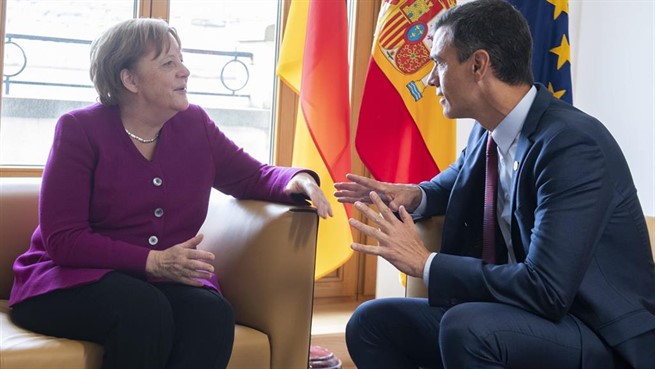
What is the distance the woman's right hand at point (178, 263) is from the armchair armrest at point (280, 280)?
0.20 m

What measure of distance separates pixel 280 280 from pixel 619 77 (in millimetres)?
2131

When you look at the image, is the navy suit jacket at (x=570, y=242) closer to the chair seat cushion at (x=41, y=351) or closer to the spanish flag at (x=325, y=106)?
the chair seat cushion at (x=41, y=351)

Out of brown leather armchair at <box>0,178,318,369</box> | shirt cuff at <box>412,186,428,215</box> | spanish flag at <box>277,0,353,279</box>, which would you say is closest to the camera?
brown leather armchair at <box>0,178,318,369</box>

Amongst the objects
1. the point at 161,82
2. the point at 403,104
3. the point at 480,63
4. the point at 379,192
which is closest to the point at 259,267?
the point at 379,192

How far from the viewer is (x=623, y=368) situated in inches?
69.1

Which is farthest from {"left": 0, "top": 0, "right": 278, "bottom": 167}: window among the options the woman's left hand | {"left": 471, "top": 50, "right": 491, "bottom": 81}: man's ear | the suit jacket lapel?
the suit jacket lapel

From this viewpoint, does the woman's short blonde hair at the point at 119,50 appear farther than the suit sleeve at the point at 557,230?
Yes

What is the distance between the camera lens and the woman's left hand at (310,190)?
218cm

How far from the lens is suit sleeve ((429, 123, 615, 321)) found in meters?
1.70

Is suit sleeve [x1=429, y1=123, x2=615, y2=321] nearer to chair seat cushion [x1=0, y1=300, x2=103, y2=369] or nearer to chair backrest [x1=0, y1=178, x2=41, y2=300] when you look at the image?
chair seat cushion [x1=0, y1=300, x2=103, y2=369]

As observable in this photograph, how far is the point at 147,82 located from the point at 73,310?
2.04 feet

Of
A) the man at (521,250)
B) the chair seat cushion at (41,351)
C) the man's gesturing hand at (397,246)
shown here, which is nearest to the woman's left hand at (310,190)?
the man at (521,250)

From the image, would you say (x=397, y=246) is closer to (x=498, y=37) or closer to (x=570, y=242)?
(x=570, y=242)

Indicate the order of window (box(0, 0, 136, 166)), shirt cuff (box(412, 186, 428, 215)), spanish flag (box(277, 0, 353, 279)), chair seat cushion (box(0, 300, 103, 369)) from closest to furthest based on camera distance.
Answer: chair seat cushion (box(0, 300, 103, 369)) → shirt cuff (box(412, 186, 428, 215)) → spanish flag (box(277, 0, 353, 279)) → window (box(0, 0, 136, 166))
